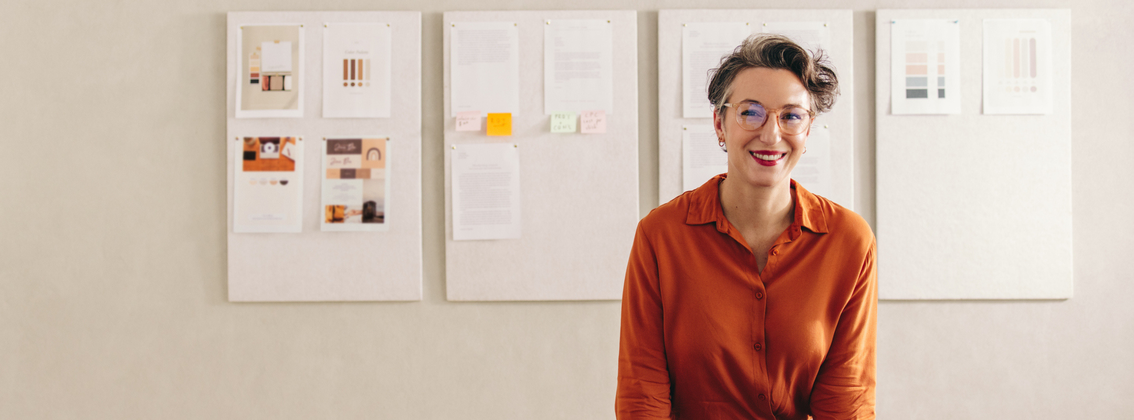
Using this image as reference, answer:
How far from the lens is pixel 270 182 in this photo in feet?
6.36

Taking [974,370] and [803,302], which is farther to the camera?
[974,370]

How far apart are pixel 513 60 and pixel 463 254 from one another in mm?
658

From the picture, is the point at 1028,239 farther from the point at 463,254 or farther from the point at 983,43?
the point at 463,254

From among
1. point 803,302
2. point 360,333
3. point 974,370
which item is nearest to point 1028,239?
point 974,370

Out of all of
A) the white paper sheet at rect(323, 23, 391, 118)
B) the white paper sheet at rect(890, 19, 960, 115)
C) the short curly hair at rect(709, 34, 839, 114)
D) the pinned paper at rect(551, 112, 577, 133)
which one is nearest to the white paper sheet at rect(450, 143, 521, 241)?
the pinned paper at rect(551, 112, 577, 133)

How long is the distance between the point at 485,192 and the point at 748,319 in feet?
3.47

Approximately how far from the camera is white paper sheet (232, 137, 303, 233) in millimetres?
1939

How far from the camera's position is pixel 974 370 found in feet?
6.37

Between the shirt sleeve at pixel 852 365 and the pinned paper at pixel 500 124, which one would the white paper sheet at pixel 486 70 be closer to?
the pinned paper at pixel 500 124

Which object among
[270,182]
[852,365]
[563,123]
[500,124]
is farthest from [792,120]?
[270,182]

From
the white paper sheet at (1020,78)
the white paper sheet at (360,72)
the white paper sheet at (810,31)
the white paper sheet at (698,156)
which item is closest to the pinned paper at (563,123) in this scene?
the white paper sheet at (698,156)

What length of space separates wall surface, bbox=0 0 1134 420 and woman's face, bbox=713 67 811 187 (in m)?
0.88

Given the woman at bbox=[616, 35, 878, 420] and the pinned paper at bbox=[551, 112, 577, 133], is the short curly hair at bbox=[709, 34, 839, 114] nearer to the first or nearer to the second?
the woman at bbox=[616, 35, 878, 420]

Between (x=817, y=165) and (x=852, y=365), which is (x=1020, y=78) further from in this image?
(x=852, y=365)
